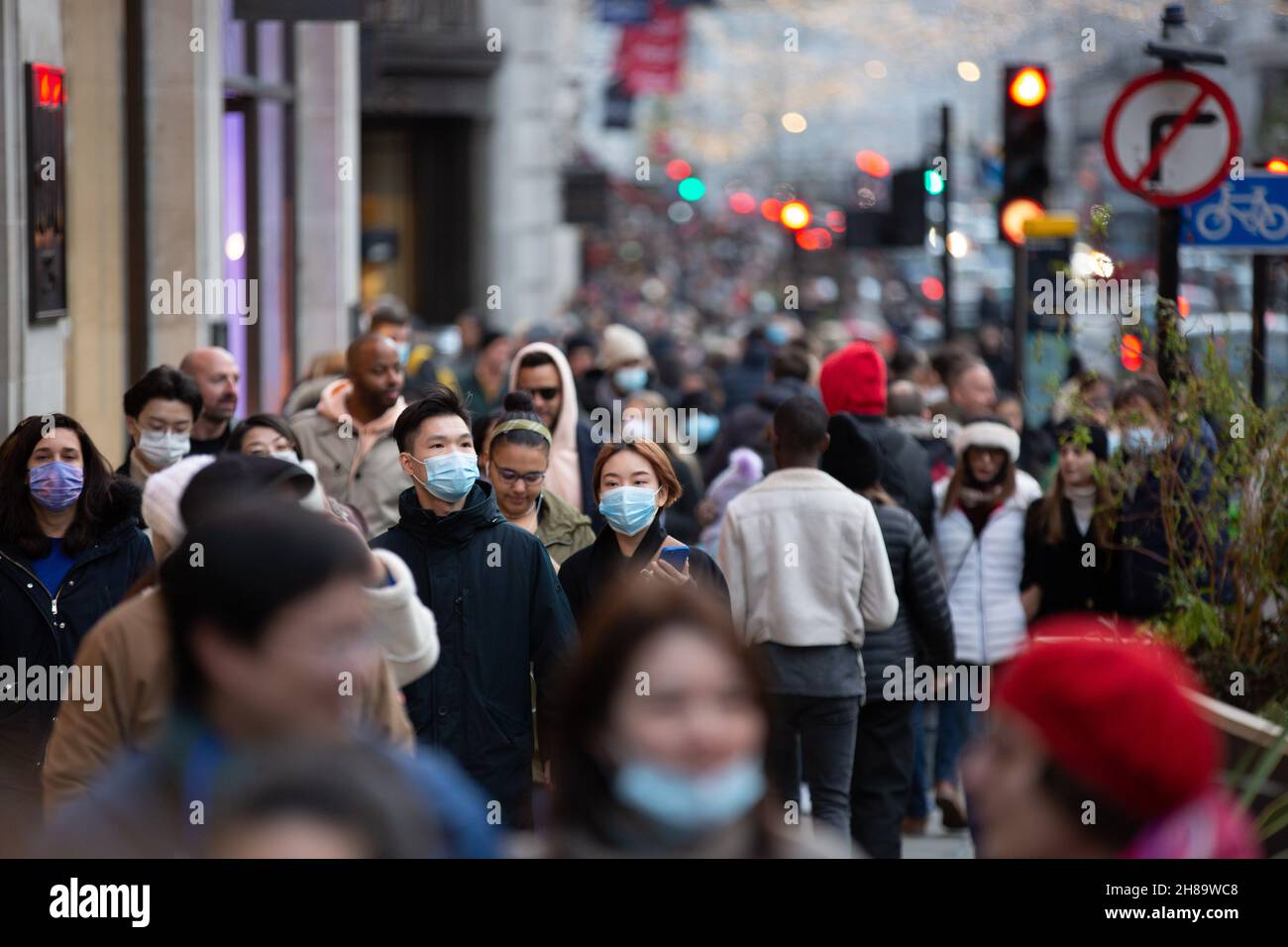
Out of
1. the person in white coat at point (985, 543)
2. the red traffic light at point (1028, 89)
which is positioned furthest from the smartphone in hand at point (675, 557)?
the red traffic light at point (1028, 89)

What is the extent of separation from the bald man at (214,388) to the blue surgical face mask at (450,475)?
2733 millimetres

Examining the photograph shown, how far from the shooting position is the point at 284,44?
18516 mm

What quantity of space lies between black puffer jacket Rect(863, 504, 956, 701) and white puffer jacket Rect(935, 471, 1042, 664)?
4.07 ft

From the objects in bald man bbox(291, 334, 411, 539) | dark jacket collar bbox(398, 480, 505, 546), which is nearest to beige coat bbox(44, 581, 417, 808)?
dark jacket collar bbox(398, 480, 505, 546)

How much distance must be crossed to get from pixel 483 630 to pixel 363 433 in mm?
3198

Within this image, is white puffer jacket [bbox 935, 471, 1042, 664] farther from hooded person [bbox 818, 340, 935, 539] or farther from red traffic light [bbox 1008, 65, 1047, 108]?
red traffic light [bbox 1008, 65, 1047, 108]

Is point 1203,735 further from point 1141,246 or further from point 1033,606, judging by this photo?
point 1141,246

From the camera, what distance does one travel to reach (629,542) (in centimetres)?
670

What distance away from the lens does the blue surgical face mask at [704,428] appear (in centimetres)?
1278

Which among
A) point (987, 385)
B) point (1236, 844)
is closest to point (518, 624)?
point (1236, 844)

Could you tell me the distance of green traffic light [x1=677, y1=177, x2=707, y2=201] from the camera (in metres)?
30.5

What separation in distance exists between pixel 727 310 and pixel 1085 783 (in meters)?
53.6

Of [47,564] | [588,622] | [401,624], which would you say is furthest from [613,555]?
[401,624]
